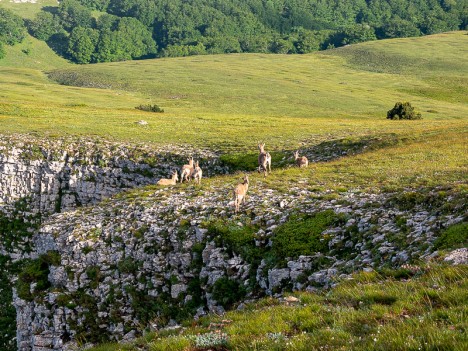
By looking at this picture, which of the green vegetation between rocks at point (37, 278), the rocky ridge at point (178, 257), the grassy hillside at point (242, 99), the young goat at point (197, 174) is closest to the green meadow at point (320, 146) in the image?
the grassy hillside at point (242, 99)

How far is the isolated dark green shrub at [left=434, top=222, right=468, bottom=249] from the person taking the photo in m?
14.6

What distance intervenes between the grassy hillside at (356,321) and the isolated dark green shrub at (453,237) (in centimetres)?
226

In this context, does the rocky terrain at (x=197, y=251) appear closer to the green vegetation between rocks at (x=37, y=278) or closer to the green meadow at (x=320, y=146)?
the green vegetation between rocks at (x=37, y=278)

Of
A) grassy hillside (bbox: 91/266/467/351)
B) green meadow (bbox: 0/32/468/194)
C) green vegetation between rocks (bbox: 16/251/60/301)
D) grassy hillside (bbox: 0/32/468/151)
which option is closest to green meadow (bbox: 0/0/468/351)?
grassy hillside (bbox: 91/266/467/351)

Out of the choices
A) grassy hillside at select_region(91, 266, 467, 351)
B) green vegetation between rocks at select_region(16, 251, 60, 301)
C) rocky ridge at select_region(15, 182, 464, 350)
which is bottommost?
green vegetation between rocks at select_region(16, 251, 60, 301)

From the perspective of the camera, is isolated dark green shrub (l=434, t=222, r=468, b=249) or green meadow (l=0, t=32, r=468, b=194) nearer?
isolated dark green shrub (l=434, t=222, r=468, b=249)

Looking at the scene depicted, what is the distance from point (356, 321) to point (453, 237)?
21.5ft

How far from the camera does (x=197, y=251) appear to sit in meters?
21.6

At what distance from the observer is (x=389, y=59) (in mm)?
197500

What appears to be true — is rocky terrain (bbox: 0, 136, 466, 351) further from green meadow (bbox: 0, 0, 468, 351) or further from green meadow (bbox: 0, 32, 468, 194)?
green meadow (bbox: 0, 32, 468, 194)

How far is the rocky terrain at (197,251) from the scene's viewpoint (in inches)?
700

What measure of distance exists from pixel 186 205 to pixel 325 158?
57.0 feet

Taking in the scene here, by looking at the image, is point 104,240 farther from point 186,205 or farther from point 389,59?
point 389,59

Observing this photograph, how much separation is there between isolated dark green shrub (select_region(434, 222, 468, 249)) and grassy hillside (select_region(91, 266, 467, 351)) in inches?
88.9
